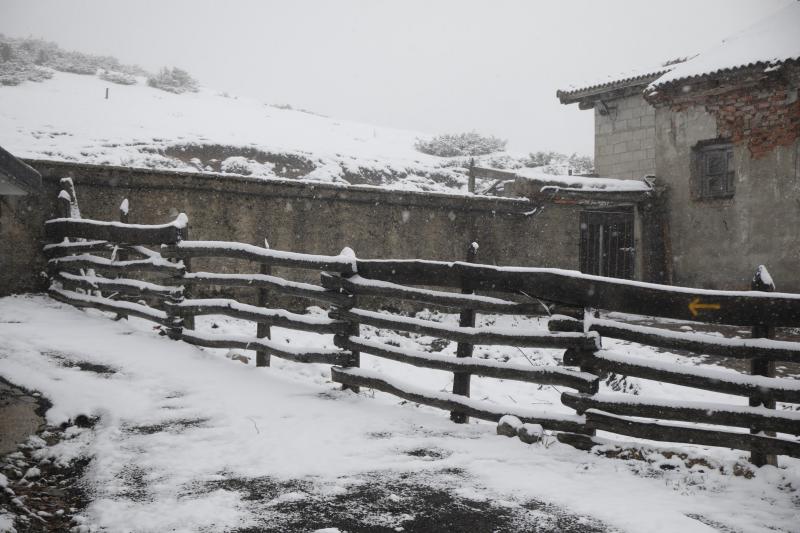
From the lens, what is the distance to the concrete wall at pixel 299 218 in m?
8.82

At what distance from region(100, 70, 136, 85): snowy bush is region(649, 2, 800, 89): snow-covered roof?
3231cm

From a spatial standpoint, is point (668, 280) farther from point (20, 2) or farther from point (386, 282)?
point (20, 2)

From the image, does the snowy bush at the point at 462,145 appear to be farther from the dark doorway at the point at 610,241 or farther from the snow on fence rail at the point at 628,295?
the snow on fence rail at the point at 628,295

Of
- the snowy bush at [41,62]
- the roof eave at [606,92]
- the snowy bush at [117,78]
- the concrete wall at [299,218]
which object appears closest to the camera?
the concrete wall at [299,218]

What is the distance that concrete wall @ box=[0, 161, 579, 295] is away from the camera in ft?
28.9

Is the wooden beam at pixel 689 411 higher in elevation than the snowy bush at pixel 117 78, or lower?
lower

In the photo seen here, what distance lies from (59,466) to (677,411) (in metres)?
4.17

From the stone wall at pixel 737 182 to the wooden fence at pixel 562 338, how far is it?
31.1 feet

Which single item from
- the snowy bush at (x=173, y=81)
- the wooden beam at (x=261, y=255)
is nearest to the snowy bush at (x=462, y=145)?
the snowy bush at (x=173, y=81)

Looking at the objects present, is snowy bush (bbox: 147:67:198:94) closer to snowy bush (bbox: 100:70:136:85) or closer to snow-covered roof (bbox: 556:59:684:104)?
snowy bush (bbox: 100:70:136:85)

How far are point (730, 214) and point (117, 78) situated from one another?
3522 cm

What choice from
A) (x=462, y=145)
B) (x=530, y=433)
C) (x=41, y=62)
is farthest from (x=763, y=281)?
(x=41, y=62)

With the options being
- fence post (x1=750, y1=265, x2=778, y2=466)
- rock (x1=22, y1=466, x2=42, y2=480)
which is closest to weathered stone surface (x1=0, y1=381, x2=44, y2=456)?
rock (x1=22, y1=466, x2=42, y2=480)

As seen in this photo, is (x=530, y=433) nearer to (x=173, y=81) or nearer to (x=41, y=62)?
(x=41, y=62)
